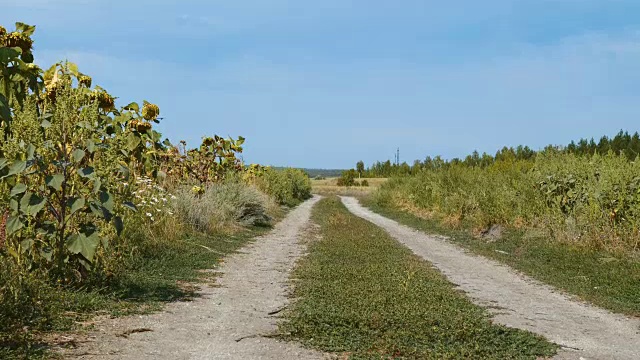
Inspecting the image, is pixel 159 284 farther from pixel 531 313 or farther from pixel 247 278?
pixel 531 313

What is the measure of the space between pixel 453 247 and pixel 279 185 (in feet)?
65.2

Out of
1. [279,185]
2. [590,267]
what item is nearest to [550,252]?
[590,267]

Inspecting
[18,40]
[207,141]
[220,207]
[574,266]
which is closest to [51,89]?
[18,40]

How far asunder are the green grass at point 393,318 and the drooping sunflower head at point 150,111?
14.0ft

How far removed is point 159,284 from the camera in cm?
835

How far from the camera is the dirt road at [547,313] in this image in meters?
6.14

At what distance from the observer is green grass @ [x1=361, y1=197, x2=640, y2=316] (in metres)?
9.18

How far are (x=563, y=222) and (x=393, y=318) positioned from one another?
10.6 meters

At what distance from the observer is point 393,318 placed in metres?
6.67

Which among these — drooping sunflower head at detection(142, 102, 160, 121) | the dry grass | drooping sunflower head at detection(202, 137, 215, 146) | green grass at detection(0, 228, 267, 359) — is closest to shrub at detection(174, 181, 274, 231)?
drooping sunflower head at detection(202, 137, 215, 146)

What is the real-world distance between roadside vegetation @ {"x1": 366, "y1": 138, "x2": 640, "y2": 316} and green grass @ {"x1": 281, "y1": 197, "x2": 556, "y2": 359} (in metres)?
2.77

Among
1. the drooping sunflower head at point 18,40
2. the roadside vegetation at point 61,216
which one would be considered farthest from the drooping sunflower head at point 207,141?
the drooping sunflower head at point 18,40

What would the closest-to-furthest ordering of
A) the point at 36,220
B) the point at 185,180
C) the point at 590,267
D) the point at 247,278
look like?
1. the point at 36,220
2. the point at 247,278
3. the point at 590,267
4. the point at 185,180

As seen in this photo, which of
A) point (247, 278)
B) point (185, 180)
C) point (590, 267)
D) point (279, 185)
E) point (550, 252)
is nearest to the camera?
point (247, 278)
